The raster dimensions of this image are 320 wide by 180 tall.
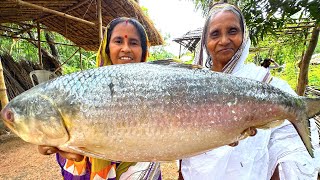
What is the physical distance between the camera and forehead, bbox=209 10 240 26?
1.91 m

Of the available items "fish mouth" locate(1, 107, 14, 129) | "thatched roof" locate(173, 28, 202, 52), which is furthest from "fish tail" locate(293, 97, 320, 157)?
"thatched roof" locate(173, 28, 202, 52)

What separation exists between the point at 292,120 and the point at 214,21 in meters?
0.95

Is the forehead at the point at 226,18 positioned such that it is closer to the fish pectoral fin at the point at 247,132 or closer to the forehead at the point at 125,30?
the forehead at the point at 125,30

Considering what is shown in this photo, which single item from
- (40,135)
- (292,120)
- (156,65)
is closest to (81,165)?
(40,135)

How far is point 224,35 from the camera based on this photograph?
1907 millimetres

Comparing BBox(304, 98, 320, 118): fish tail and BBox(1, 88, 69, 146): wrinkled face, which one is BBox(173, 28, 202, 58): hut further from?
BBox(1, 88, 69, 146): wrinkled face

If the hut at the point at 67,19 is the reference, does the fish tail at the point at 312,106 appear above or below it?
below

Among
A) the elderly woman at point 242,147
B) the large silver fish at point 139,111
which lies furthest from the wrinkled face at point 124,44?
the large silver fish at point 139,111

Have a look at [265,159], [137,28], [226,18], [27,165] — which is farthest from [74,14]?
[265,159]

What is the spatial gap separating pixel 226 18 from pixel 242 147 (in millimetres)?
930

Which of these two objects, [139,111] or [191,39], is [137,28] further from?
[191,39]

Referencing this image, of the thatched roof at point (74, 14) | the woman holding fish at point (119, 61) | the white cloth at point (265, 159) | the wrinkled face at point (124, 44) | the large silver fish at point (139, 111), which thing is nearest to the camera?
the large silver fish at point (139, 111)

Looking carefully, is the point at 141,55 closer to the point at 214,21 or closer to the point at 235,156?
the point at 214,21

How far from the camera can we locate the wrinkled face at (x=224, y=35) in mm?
1909
